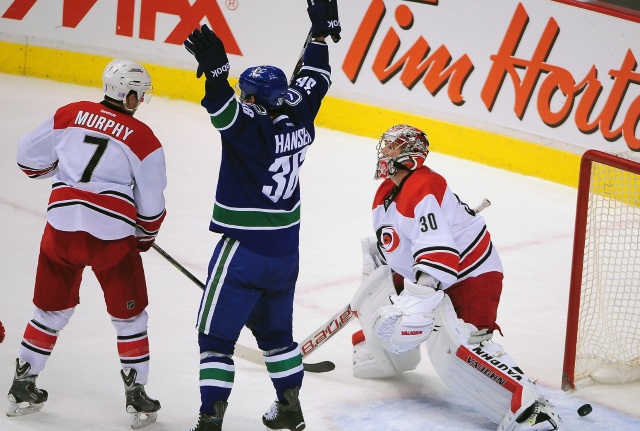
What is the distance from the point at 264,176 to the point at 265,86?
0.84ft

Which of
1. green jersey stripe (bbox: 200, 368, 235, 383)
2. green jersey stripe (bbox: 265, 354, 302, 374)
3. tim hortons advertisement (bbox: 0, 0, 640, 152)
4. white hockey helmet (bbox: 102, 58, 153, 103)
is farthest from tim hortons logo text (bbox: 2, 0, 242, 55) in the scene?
green jersey stripe (bbox: 200, 368, 235, 383)

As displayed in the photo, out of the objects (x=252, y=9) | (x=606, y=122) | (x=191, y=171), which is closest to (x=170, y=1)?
(x=252, y=9)

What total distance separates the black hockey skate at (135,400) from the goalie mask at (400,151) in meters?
1.06

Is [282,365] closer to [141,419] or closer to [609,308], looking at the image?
[141,419]

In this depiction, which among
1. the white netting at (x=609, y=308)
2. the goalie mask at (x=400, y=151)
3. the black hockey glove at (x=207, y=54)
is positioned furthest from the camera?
the white netting at (x=609, y=308)

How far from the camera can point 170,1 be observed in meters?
7.61

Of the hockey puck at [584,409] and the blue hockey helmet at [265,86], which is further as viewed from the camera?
the hockey puck at [584,409]

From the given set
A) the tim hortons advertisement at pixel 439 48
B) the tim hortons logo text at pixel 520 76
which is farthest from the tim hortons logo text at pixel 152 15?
the tim hortons logo text at pixel 520 76

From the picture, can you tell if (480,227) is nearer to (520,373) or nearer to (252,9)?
(520,373)

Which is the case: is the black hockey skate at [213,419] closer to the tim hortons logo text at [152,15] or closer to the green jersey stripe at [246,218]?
the green jersey stripe at [246,218]

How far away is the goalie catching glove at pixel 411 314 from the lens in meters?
3.69

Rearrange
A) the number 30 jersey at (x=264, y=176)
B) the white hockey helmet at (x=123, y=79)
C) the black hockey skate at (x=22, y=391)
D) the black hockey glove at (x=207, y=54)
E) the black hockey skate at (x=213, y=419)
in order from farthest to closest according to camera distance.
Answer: the black hockey skate at (x=22, y=391)
the white hockey helmet at (x=123, y=79)
the black hockey skate at (x=213, y=419)
the number 30 jersey at (x=264, y=176)
the black hockey glove at (x=207, y=54)

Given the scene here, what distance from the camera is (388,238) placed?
394 cm

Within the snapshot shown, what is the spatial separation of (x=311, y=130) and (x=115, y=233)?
665 millimetres
